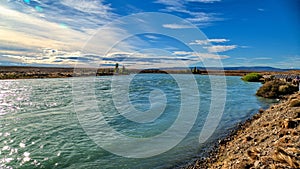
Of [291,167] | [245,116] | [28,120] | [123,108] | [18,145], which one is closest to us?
[291,167]

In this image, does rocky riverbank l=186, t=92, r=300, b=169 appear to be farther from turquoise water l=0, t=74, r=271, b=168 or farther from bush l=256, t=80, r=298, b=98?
bush l=256, t=80, r=298, b=98

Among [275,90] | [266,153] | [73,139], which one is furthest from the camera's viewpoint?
[275,90]

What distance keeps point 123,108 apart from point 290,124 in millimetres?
13597

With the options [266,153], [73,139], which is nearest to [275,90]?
[266,153]

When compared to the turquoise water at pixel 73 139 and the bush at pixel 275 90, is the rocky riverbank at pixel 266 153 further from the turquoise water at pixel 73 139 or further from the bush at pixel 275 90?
the bush at pixel 275 90

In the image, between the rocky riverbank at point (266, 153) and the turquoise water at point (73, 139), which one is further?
the turquoise water at point (73, 139)

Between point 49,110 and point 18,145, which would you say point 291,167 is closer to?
point 18,145

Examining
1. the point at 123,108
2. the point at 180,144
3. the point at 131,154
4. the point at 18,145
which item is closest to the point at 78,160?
the point at 131,154

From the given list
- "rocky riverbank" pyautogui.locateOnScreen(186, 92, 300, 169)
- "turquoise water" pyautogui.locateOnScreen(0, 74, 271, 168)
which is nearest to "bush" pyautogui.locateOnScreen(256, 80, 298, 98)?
"turquoise water" pyautogui.locateOnScreen(0, 74, 271, 168)

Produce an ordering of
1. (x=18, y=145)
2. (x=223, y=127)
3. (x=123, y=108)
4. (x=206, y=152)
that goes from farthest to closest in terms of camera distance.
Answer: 1. (x=123, y=108)
2. (x=223, y=127)
3. (x=18, y=145)
4. (x=206, y=152)

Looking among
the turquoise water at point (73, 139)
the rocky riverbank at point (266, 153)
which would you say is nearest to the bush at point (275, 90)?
the turquoise water at point (73, 139)

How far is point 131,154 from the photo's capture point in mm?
9047

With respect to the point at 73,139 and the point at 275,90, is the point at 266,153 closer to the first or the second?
the point at 73,139

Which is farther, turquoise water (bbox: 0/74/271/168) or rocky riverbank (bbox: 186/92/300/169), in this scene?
turquoise water (bbox: 0/74/271/168)
